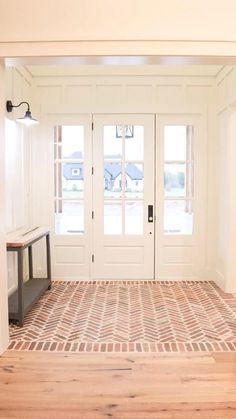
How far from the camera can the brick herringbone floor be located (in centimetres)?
329

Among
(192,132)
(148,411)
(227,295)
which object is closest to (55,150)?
(192,132)

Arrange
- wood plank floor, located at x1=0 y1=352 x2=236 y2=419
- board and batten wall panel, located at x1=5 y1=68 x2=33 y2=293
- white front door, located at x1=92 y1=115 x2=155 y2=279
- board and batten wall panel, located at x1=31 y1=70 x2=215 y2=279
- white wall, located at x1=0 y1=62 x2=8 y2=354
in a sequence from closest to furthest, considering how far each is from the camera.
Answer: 1. wood plank floor, located at x1=0 y1=352 x2=236 y2=419
2. white wall, located at x1=0 y1=62 x2=8 y2=354
3. board and batten wall panel, located at x1=5 y1=68 x2=33 y2=293
4. board and batten wall panel, located at x1=31 y1=70 x2=215 y2=279
5. white front door, located at x1=92 y1=115 x2=155 y2=279

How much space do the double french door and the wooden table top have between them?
0.74 meters

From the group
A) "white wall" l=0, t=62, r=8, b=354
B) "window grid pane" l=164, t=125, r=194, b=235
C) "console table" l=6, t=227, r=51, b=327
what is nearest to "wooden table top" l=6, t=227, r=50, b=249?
"console table" l=6, t=227, r=51, b=327

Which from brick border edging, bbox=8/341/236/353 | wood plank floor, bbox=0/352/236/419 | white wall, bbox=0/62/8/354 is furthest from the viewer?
brick border edging, bbox=8/341/236/353

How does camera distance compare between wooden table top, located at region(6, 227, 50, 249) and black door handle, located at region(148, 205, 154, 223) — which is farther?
black door handle, located at region(148, 205, 154, 223)

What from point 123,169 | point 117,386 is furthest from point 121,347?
point 123,169

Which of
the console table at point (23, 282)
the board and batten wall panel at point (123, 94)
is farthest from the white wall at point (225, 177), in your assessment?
the console table at point (23, 282)

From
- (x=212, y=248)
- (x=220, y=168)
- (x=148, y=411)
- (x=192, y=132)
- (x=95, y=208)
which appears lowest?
(x=148, y=411)

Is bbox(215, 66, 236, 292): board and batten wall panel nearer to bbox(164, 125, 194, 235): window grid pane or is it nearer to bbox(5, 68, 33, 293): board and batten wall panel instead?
bbox(164, 125, 194, 235): window grid pane

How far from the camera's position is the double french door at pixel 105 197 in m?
5.32

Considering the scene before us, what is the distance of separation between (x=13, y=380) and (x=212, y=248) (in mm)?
3514

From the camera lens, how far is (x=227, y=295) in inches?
187

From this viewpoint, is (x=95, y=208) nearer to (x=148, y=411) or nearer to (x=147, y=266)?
(x=147, y=266)
